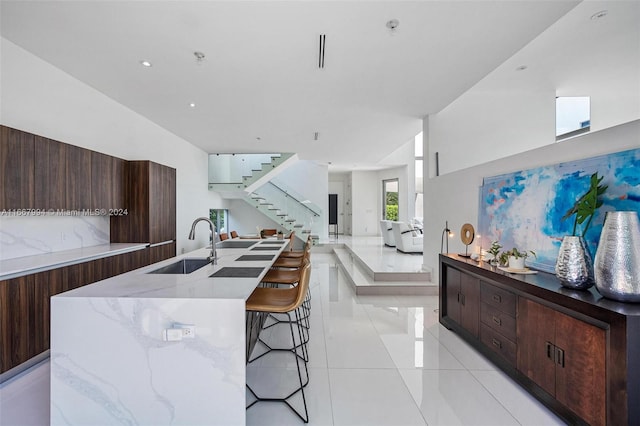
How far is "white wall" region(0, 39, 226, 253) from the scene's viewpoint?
2.80m

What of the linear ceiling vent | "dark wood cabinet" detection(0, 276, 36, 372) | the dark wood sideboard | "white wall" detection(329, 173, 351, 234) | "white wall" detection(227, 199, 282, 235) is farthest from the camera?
"white wall" detection(329, 173, 351, 234)

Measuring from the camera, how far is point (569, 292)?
1.87m

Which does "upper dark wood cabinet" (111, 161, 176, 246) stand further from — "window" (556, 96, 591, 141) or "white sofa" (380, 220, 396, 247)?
"window" (556, 96, 591, 141)

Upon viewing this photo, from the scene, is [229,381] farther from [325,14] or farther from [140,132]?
[140,132]

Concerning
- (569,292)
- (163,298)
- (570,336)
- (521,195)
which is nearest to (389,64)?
(521,195)

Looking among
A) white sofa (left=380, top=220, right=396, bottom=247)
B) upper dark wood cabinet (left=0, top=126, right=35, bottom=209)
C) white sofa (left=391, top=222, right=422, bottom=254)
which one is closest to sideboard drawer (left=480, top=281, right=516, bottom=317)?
upper dark wood cabinet (left=0, top=126, right=35, bottom=209)

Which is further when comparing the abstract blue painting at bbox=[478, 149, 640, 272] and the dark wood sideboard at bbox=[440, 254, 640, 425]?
the abstract blue painting at bbox=[478, 149, 640, 272]

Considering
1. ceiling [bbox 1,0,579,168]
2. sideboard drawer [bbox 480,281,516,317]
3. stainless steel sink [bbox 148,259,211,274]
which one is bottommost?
sideboard drawer [bbox 480,281,516,317]

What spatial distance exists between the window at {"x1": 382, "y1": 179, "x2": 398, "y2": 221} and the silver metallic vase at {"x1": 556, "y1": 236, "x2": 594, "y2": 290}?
9.75 metres

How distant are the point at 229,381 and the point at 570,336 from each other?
2.12 m

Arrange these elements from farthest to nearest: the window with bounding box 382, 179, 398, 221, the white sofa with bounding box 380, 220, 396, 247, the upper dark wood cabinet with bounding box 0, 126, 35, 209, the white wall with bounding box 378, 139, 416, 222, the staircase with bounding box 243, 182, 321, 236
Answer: the window with bounding box 382, 179, 398, 221 < the white wall with bounding box 378, 139, 416, 222 < the staircase with bounding box 243, 182, 321, 236 < the white sofa with bounding box 380, 220, 396, 247 < the upper dark wood cabinet with bounding box 0, 126, 35, 209

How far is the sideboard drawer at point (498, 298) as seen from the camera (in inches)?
91.1

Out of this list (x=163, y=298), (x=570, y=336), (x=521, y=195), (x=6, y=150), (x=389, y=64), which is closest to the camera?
(x=163, y=298)

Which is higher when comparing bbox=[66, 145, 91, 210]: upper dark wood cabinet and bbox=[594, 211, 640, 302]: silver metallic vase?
bbox=[66, 145, 91, 210]: upper dark wood cabinet
